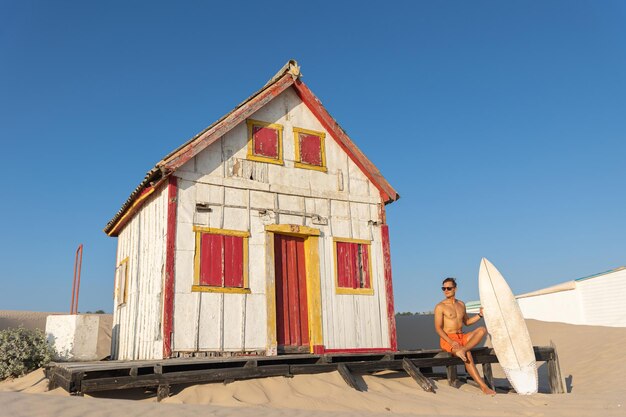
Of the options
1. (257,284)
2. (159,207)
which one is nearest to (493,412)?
(257,284)

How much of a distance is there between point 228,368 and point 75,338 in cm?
548

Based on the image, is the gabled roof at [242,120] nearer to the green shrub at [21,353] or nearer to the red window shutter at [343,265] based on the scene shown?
the red window shutter at [343,265]

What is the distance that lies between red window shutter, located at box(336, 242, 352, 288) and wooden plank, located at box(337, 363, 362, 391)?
10.5 feet

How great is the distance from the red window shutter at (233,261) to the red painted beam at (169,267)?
45.5 inches

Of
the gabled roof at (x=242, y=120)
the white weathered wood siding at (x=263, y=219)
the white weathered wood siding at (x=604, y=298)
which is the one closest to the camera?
the white weathered wood siding at (x=263, y=219)

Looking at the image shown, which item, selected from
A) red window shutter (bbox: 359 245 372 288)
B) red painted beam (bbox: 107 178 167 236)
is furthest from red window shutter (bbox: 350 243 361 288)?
red painted beam (bbox: 107 178 167 236)

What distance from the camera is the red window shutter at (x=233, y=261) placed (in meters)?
11.5

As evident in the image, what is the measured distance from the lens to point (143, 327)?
11898mm

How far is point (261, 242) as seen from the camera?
12148 mm

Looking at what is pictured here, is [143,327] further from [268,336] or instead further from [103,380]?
[103,380]

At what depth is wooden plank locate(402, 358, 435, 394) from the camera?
9953 millimetres

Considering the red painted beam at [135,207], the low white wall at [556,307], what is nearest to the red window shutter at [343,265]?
the red painted beam at [135,207]

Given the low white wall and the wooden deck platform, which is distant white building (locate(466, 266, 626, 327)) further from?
the wooden deck platform

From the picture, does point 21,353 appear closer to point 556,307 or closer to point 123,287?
point 123,287
